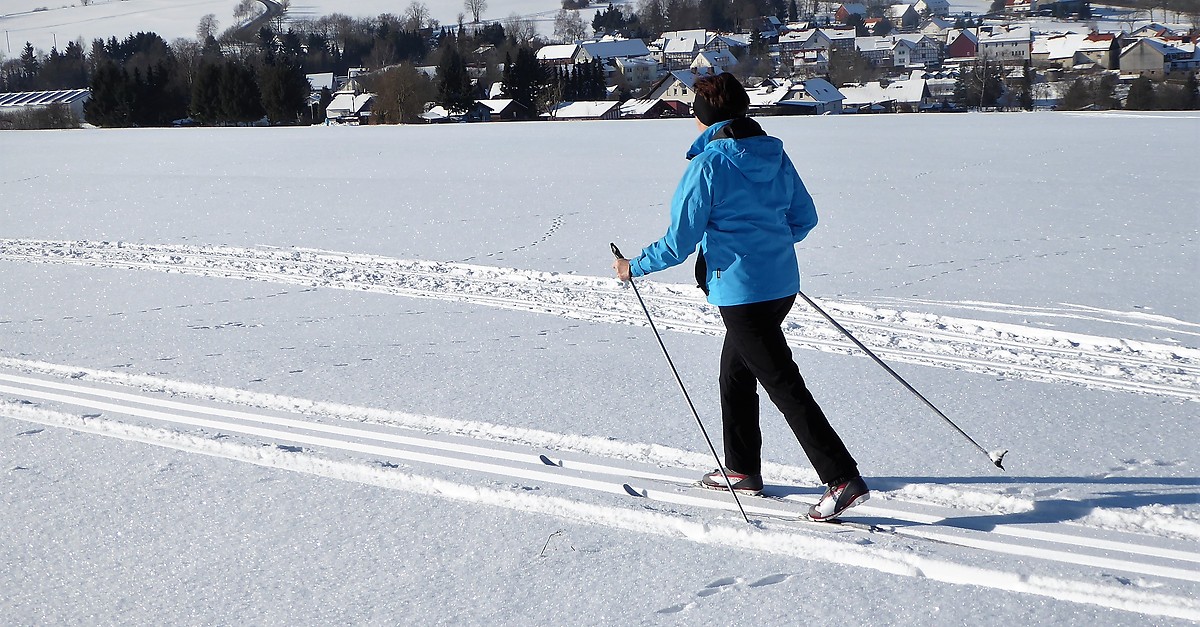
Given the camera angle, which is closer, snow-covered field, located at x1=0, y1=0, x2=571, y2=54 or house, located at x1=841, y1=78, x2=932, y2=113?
house, located at x1=841, y1=78, x2=932, y2=113

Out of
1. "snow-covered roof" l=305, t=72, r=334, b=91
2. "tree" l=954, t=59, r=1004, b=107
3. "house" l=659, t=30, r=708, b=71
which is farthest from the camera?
"house" l=659, t=30, r=708, b=71

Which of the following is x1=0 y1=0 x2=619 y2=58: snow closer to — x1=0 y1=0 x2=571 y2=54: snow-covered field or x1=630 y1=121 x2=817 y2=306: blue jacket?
x1=0 y1=0 x2=571 y2=54: snow-covered field

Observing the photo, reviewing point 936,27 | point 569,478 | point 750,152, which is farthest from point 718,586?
point 936,27

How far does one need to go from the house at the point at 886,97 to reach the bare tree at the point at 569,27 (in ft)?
224

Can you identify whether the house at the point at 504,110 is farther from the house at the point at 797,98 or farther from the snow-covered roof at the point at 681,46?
the snow-covered roof at the point at 681,46

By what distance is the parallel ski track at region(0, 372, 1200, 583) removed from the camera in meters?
2.91

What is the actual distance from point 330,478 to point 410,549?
0.69m

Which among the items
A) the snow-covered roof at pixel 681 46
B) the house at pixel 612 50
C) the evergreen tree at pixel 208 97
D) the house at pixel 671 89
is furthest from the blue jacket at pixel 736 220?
the snow-covered roof at pixel 681 46

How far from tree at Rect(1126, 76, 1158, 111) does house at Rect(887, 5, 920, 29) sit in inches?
4327

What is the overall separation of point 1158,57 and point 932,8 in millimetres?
103079

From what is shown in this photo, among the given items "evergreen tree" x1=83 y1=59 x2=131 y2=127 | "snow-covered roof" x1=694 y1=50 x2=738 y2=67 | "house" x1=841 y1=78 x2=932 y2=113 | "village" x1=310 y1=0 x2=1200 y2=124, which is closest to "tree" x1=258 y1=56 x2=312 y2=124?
"village" x1=310 y1=0 x2=1200 y2=124

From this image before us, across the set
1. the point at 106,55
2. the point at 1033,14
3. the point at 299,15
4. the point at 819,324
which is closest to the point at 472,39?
the point at 106,55

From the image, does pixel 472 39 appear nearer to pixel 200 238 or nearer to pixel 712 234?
pixel 200 238

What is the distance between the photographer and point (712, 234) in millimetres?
2959
